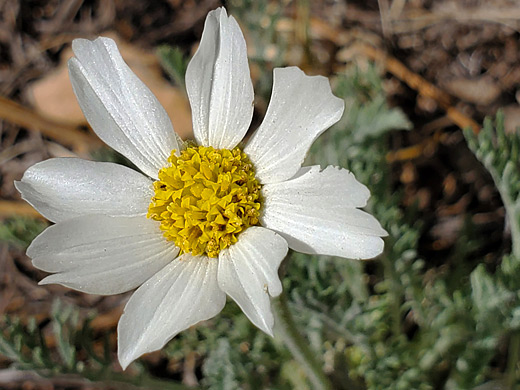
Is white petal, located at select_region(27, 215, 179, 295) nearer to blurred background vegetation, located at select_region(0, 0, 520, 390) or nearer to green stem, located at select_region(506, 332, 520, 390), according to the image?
blurred background vegetation, located at select_region(0, 0, 520, 390)

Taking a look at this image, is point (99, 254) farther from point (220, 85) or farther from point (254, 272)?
point (220, 85)

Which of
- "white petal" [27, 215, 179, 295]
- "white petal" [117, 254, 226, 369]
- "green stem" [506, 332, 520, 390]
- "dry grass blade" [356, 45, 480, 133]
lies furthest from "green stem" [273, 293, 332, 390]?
"dry grass blade" [356, 45, 480, 133]

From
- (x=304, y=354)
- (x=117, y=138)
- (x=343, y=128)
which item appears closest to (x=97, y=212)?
(x=117, y=138)

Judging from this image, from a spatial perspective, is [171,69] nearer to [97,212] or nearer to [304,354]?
[97,212]

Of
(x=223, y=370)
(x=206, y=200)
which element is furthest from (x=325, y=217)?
(x=223, y=370)

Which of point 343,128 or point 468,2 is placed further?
point 468,2
